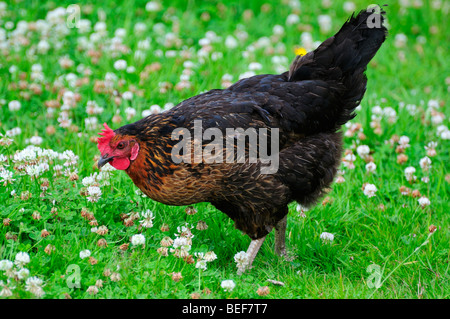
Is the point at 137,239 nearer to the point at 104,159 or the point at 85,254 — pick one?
the point at 85,254

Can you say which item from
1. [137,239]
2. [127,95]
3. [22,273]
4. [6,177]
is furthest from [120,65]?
[22,273]

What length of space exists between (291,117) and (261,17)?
461 centimetres

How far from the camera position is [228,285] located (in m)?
3.71

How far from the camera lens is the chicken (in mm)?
3906

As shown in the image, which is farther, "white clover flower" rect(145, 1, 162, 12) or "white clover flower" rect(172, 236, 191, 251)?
"white clover flower" rect(145, 1, 162, 12)

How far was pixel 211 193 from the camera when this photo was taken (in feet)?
13.1

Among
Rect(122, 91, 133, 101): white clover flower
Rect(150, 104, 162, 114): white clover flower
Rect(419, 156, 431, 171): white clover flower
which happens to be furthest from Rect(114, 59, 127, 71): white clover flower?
Rect(419, 156, 431, 171): white clover flower

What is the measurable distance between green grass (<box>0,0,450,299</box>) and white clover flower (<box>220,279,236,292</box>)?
0.21 feet

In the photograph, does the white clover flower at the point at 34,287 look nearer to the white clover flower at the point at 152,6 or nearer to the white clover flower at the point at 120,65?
the white clover flower at the point at 120,65

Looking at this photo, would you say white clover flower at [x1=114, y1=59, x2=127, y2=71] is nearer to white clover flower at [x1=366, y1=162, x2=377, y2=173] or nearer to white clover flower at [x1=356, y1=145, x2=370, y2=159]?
white clover flower at [x1=356, y1=145, x2=370, y2=159]

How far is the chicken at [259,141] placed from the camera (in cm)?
391
